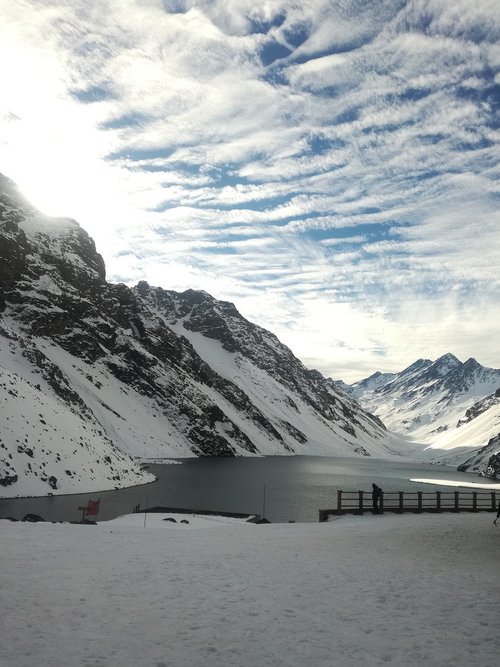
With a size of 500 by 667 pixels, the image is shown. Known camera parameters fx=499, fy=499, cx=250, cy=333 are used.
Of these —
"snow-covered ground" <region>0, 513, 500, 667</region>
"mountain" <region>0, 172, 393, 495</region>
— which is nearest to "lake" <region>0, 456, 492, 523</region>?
"mountain" <region>0, 172, 393, 495</region>

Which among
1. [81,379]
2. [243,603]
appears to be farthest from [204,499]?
[81,379]

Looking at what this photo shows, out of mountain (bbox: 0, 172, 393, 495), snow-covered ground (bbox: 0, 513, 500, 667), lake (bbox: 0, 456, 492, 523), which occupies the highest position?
mountain (bbox: 0, 172, 393, 495)

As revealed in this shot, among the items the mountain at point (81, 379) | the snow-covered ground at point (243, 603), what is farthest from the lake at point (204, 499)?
the snow-covered ground at point (243, 603)

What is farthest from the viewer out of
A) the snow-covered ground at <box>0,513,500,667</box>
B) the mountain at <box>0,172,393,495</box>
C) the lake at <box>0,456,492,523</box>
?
the mountain at <box>0,172,393,495</box>

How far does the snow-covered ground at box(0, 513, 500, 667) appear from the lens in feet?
28.3

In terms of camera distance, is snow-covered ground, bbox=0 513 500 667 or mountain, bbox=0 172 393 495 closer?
snow-covered ground, bbox=0 513 500 667

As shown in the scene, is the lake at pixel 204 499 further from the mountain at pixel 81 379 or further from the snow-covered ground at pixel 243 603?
the snow-covered ground at pixel 243 603

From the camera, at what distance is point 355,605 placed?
37.1ft

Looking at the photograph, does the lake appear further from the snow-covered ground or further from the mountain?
the snow-covered ground

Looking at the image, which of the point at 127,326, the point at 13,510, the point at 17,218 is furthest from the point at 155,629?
the point at 127,326

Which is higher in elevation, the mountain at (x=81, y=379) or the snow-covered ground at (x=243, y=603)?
the mountain at (x=81, y=379)

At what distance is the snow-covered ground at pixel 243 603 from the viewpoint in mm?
8641

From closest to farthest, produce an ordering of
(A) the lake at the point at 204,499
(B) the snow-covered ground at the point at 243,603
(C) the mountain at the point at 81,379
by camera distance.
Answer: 1. (B) the snow-covered ground at the point at 243,603
2. (A) the lake at the point at 204,499
3. (C) the mountain at the point at 81,379

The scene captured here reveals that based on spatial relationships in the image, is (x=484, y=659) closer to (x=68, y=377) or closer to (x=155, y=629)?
(x=155, y=629)
